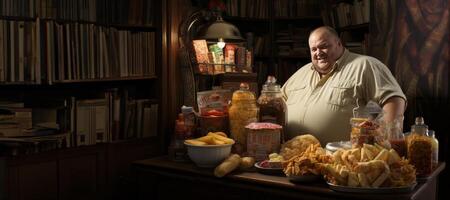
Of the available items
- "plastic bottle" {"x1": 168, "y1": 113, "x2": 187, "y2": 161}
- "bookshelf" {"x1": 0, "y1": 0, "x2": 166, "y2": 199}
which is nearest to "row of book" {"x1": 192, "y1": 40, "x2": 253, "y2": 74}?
"bookshelf" {"x1": 0, "y1": 0, "x2": 166, "y2": 199}

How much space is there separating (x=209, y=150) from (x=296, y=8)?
2.97 m

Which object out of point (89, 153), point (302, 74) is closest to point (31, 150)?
point (89, 153)

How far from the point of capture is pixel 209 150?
1917 mm

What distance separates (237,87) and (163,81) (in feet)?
3.51

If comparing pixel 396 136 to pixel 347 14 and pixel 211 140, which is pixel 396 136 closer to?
pixel 211 140

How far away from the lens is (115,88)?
3334mm

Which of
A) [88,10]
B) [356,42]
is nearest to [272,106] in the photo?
[88,10]

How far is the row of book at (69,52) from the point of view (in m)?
2.71

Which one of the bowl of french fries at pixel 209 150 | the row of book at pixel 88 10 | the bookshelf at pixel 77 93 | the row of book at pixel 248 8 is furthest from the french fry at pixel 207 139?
the row of book at pixel 248 8

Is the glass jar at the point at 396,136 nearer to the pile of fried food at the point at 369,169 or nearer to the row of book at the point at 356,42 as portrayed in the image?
the pile of fried food at the point at 369,169

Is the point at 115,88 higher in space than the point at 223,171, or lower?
higher

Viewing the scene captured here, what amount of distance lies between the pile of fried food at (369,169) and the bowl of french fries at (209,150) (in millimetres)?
Answer: 417

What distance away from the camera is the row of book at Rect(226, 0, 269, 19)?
4.46 meters

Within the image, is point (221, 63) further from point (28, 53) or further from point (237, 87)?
point (28, 53)
